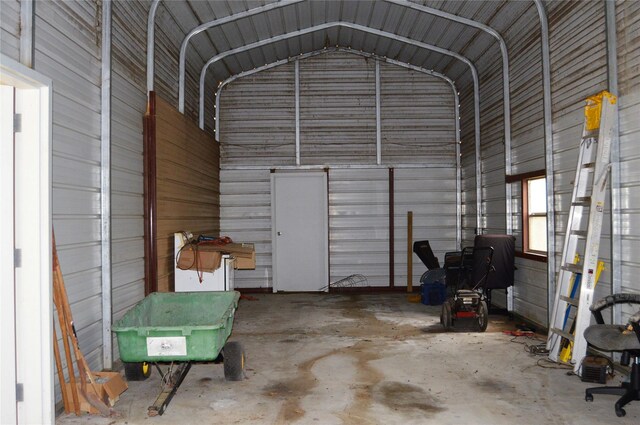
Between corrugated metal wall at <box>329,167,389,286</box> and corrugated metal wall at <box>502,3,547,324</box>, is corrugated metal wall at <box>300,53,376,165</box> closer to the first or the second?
corrugated metal wall at <box>329,167,389,286</box>

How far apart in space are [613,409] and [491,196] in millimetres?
4715

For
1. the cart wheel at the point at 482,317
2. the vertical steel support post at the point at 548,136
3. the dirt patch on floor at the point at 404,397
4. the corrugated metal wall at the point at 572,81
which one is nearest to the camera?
the dirt patch on floor at the point at 404,397

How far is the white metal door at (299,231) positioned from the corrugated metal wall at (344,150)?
0.21 metres

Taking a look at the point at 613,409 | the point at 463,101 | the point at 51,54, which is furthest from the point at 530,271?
the point at 51,54

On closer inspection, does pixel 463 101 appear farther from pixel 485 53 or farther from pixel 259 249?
pixel 259 249

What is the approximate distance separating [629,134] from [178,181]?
16.9 ft

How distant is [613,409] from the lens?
3.63 metres

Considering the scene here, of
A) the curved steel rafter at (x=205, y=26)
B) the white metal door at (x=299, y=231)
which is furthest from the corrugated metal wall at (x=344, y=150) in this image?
the curved steel rafter at (x=205, y=26)

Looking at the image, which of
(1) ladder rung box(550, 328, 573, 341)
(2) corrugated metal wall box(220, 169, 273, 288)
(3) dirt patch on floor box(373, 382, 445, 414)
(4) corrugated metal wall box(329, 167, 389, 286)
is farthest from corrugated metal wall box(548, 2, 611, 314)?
(2) corrugated metal wall box(220, 169, 273, 288)

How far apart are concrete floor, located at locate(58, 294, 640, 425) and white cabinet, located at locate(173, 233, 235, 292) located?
2.29 ft

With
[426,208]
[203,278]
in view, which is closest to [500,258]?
[426,208]

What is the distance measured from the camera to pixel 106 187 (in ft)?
14.8

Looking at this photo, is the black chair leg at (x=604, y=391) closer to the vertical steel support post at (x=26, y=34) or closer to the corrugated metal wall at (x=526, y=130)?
the corrugated metal wall at (x=526, y=130)

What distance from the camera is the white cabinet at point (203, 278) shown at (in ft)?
20.0
